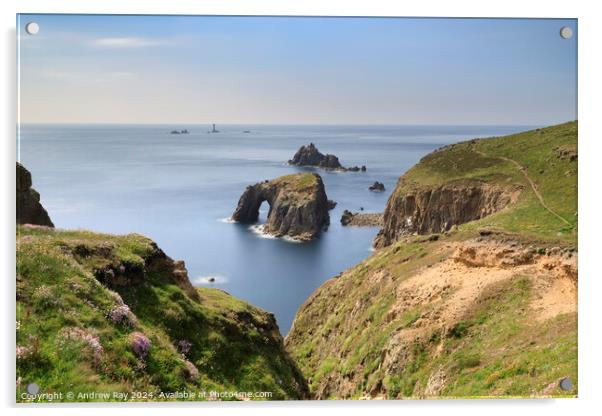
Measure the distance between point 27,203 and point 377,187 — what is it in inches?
770

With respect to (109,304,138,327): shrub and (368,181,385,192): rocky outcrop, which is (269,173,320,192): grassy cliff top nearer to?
(368,181,385,192): rocky outcrop

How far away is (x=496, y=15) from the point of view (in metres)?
16.7

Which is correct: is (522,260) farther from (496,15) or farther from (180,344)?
(180,344)

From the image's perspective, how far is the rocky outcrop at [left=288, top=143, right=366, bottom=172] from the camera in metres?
22.8

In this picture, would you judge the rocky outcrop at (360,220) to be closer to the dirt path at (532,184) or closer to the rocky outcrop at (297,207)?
the dirt path at (532,184)

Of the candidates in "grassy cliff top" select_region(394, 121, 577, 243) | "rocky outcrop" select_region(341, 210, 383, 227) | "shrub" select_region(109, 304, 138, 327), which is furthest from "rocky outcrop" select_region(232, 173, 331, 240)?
"shrub" select_region(109, 304, 138, 327)

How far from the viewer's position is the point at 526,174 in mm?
34688

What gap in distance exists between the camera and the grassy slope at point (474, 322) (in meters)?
15.4

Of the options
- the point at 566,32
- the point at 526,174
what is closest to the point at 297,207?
the point at 526,174

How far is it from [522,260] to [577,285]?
372 centimetres

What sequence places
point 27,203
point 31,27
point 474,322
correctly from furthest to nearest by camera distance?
point 474,322 → point 27,203 → point 31,27

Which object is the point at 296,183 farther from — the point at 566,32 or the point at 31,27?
the point at 31,27

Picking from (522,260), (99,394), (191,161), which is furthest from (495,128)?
(99,394)

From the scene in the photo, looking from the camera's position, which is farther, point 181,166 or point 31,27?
point 181,166
